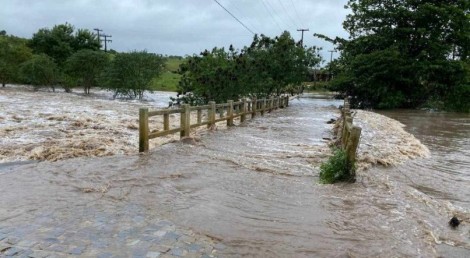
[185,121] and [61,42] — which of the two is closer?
[185,121]

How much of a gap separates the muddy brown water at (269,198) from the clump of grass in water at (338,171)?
23 cm

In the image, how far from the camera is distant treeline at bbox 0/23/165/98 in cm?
3731

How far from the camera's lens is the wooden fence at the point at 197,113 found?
34.9 feet

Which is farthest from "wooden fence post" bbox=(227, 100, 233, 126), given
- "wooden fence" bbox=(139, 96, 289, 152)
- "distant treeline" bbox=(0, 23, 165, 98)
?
"distant treeline" bbox=(0, 23, 165, 98)

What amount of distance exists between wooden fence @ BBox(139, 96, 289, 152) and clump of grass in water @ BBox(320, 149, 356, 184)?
460 cm

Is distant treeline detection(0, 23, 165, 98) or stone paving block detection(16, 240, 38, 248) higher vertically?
distant treeline detection(0, 23, 165, 98)

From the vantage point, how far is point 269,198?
7164 mm

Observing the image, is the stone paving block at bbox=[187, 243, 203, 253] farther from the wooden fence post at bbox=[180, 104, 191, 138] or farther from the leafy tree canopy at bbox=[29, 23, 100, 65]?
the leafy tree canopy at bbox=[29, 23, 100, 65]

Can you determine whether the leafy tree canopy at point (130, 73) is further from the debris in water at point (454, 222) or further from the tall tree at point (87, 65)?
the debris in water at point (454, 222)

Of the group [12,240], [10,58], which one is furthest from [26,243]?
[10,58]

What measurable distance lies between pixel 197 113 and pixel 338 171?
21.8ft

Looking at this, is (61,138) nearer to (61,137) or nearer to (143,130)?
(61,137)

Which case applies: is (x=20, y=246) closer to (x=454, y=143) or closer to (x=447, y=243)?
(x=447, y=243)

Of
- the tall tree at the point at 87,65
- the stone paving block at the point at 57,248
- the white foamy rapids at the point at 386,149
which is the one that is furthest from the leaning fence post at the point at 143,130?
the tall tree at the point at 87,65
